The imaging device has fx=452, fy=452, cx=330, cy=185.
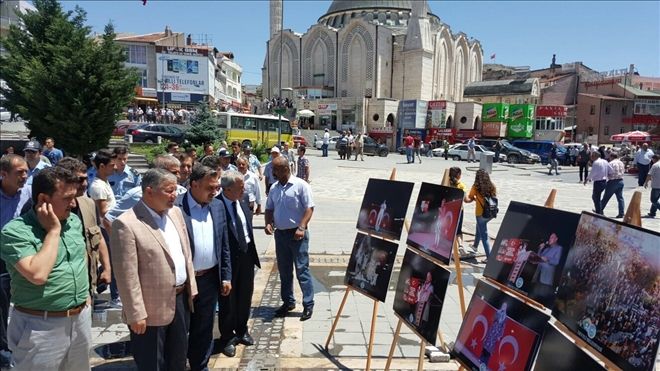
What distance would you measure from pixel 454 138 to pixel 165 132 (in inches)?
1236

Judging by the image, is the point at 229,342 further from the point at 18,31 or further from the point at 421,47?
the point at 421,47

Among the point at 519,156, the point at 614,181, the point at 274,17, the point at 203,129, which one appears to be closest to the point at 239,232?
the point at 614,181

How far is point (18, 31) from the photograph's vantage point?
818 inches

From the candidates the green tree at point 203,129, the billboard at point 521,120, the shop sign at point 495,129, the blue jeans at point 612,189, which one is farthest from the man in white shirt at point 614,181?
the shop sign at point 495,129

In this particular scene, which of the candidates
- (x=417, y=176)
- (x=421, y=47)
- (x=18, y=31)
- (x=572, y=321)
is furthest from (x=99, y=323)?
(x=421, y=47)

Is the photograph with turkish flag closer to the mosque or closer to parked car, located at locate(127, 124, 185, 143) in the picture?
parked car, located at locate(127, 124, 185, 143)

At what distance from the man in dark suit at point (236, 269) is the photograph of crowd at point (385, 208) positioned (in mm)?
1211

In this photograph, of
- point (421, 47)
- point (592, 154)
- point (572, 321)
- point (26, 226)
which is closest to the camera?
point (572, 321)

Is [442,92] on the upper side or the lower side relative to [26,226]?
upper

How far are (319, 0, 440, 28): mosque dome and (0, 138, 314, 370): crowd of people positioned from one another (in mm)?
72911

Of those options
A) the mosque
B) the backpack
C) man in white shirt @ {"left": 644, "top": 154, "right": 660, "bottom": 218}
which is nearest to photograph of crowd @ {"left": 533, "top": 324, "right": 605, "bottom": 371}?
the backpack

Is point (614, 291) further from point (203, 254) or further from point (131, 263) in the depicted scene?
point (203, 254)

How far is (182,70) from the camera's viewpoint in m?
49.1

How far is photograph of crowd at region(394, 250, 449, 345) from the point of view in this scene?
3445 millimetres
